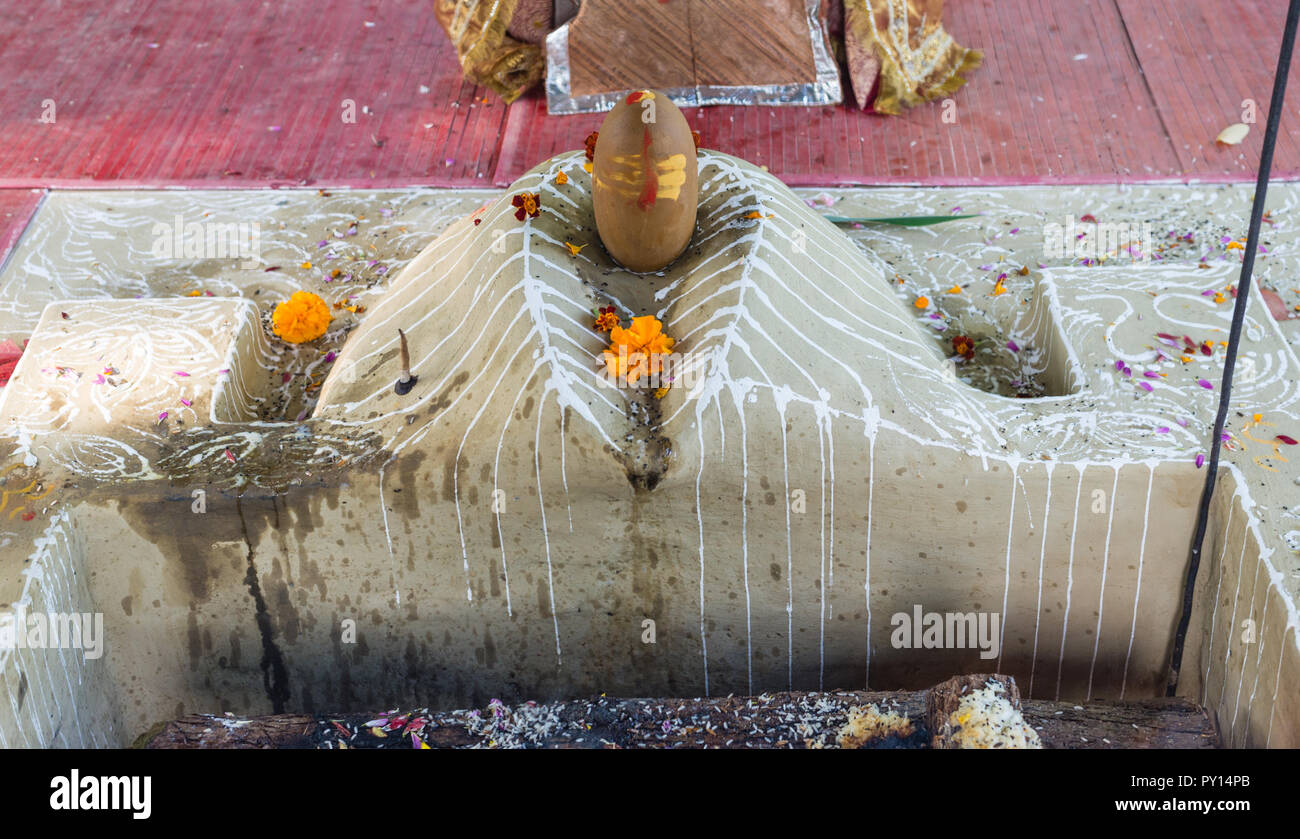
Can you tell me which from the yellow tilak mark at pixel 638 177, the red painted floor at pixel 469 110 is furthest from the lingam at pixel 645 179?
the red painted floor at pixel 469 110

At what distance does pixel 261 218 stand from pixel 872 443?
10.0 feet

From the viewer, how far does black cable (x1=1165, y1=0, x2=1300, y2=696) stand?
2473mm

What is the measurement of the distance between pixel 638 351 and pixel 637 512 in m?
0.45

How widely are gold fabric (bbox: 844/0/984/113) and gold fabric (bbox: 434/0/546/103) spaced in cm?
152

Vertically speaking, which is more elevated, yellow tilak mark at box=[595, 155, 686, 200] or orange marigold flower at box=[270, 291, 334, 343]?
yellow tilak mark at box=[595, 155, 686, 200]

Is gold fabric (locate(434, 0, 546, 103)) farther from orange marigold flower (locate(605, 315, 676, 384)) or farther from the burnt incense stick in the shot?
orange marigold flower (locate(605, 315, 676, 384))

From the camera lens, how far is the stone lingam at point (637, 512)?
3.45 m

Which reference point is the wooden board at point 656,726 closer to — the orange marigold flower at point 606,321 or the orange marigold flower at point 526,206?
the orange marigold flower at point 606,321

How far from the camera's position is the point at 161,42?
650cm

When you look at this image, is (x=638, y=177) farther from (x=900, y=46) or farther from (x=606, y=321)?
(x=900, y=46)

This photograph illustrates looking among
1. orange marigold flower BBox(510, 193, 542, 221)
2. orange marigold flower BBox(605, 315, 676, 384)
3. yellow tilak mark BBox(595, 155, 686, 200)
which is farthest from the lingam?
orange marigold flower BBox(605, 315, 676, 384)
